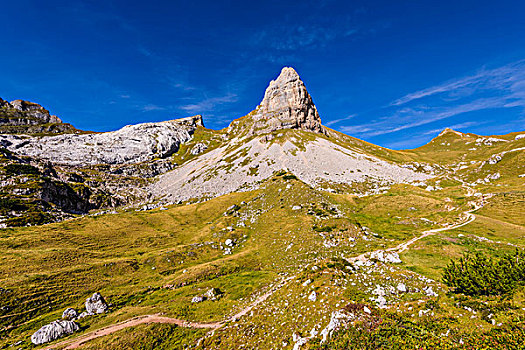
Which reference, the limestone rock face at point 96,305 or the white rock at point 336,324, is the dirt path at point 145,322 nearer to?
the limestone rock face at point 96,305

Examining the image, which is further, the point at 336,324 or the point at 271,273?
the point at 271,273

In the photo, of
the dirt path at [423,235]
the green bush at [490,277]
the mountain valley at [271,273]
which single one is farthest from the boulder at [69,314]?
the green bush at [490,277]

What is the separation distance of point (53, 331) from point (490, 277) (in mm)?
49907

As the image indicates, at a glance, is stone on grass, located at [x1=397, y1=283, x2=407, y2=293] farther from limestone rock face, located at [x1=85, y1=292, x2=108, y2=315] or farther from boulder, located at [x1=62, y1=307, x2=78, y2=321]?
boulder, located at [x1=62, y1=307, x2=78, y2=321]

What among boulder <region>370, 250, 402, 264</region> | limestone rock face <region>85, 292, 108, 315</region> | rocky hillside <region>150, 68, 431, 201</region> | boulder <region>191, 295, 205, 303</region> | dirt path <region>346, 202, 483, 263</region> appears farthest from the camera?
rocky hillside <region>150, 68, 431, 201</region>

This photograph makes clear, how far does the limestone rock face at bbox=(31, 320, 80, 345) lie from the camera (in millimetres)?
26969

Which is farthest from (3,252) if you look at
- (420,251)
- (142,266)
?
(420,251)

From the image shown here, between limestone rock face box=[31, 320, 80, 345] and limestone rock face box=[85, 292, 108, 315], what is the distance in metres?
3.61

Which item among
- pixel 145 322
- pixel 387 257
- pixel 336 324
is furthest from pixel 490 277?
pixel 145 322

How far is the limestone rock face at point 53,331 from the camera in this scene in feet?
88.5

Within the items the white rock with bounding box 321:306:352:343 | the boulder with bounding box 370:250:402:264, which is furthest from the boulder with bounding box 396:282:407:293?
the boulder with bounding box 370:250:402:264

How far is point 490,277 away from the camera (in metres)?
15.0

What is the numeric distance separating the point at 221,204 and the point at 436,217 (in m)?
75.1

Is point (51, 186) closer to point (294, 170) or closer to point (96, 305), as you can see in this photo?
point (96, 305)
